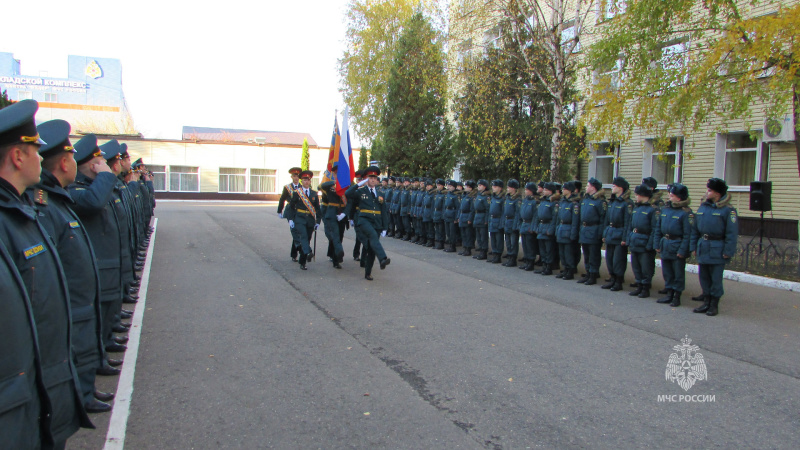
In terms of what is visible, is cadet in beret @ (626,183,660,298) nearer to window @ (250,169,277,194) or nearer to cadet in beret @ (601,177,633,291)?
cadet in beret @ (601,177,633,291)

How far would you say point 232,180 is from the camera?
48.2 metres

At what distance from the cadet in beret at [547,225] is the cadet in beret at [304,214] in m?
4.67

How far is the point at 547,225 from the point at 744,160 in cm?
969

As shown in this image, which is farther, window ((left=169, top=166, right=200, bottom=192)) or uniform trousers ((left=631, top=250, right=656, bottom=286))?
window ((left=169, top=166, right=200, bottom=192))

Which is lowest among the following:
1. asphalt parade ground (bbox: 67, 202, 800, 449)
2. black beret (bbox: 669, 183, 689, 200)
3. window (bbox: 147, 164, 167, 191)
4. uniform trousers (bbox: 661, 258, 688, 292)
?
asphalt parade ground (bbox: 67, 202, 800, 449)

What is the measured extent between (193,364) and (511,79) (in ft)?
56.1

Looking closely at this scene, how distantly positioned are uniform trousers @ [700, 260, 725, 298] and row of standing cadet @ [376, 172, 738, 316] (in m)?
0.01

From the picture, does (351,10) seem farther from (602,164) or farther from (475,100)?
(602,164)

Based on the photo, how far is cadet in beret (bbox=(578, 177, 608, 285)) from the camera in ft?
34.6

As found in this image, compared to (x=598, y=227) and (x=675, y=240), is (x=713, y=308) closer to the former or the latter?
(x=675, y=240)

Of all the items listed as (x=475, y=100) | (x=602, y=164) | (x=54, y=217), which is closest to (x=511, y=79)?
(x=475, y=100)

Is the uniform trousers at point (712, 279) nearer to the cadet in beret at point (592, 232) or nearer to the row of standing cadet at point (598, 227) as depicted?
the row of standing cadet at point (598, 227)

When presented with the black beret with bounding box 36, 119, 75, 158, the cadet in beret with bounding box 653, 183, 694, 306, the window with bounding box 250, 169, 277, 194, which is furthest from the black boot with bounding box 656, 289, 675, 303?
the window with bounding box 250, 169, 277, 194

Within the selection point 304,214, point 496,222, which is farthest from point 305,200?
point 496,222
